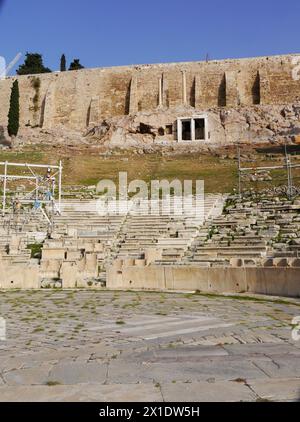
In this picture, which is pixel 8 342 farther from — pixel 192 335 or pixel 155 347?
pixel 192 335

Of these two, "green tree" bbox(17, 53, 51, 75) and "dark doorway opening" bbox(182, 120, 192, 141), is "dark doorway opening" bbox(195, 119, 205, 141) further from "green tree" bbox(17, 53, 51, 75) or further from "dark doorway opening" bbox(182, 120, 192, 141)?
"green tree" bbox(17, 53, 51, 75)

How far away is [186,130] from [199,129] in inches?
52.0

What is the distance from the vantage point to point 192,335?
582cm

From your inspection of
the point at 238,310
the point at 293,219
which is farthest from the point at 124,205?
the point at 238,310

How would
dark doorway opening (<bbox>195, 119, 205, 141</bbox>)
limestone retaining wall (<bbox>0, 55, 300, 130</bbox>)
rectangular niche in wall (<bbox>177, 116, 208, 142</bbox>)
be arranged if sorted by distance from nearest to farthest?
rectangular niche in wall (<bbox>177, 116, 208, 142</bbox>) → dark doorway opening (<bbox>195, 119, 205, 141</bbox>) → limestone retaining wall (<bbox>0, 55, 300, 130</bbox>)

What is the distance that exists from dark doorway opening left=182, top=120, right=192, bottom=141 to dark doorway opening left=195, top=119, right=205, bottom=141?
71 cm

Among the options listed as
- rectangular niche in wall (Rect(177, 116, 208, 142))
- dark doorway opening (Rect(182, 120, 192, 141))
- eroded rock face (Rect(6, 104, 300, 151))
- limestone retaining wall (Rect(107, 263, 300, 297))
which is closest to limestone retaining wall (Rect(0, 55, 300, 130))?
eroded rock face (Rect(6, 104, 300, 151))

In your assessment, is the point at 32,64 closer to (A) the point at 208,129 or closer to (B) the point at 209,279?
(A) the point at 208,129

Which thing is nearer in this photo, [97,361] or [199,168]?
[97,361]

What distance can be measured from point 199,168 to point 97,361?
94.3 ft

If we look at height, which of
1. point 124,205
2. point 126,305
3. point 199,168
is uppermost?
point 199,168

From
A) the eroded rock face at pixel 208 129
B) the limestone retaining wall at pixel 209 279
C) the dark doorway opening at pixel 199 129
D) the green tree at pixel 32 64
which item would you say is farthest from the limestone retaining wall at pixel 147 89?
the limestone retaining wall at pixel 209 279

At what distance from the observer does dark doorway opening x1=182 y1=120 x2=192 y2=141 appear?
43.8 meters
